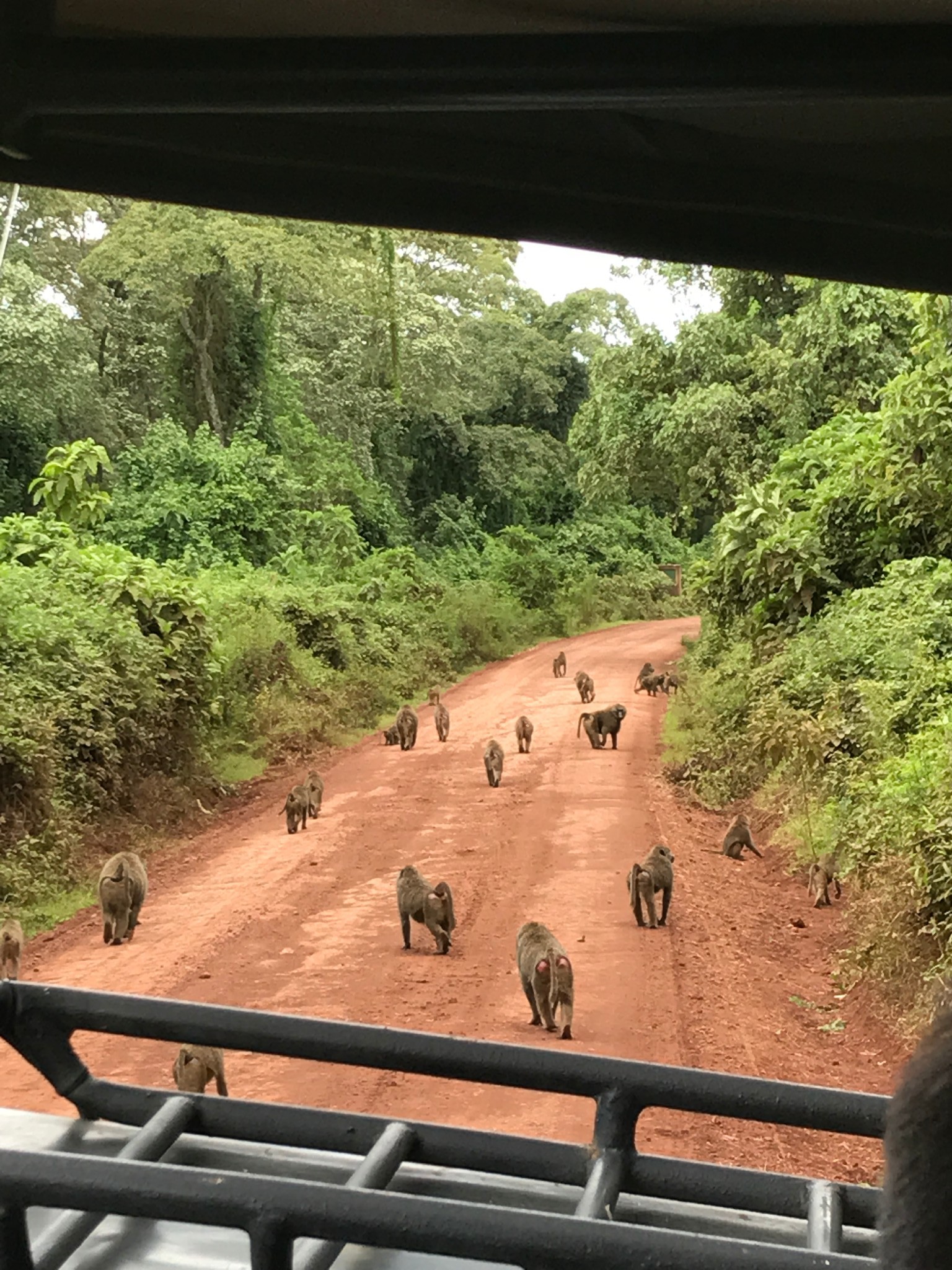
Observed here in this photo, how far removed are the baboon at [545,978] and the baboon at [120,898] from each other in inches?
48.3

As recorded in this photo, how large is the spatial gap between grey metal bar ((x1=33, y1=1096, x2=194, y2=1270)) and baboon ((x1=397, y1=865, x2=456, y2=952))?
360 centimetres

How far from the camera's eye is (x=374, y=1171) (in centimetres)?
81

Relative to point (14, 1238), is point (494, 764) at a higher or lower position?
lower

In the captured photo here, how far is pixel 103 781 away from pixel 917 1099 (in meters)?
4.84

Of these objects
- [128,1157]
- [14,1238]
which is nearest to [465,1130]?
[128,1157]

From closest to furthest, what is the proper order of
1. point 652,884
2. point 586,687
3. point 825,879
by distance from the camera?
1. point 825,879
2. point 652,884
3. point 586,687

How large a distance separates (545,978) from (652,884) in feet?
3.66

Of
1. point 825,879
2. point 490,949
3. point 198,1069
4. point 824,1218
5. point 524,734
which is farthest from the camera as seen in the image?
point 524,734

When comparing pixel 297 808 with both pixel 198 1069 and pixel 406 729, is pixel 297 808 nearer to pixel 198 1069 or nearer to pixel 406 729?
pixel 406 729

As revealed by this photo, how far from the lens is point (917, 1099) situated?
21.4 inches

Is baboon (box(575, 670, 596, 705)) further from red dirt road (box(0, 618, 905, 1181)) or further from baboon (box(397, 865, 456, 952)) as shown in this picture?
baboon (box(397, 865, 456, 952))

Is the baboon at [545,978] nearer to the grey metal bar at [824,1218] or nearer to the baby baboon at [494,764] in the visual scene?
the baby baboon at [494,764]

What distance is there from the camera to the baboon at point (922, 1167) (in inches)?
20.6

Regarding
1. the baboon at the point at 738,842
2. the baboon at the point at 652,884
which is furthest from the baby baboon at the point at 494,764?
the baboon at the point at 652,884
